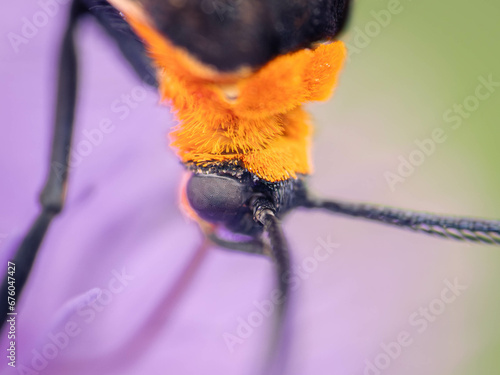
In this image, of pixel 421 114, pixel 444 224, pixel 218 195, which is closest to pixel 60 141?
pixel 218 195

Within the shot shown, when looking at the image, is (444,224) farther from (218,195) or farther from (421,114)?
(421,114)

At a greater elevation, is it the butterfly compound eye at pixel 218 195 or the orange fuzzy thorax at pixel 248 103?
the orange fuzzy thorax at pixel 248 103

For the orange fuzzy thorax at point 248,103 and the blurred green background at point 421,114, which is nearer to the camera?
the orange fuzzy thorax at point 248,103

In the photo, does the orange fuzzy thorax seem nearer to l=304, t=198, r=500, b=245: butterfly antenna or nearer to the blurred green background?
l=304, t=198, r=500, b=245: butterfly antenna

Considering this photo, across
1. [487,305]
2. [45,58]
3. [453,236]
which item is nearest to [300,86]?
[453,236]

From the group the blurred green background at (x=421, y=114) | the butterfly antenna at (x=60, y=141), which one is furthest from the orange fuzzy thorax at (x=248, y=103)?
the blurred green background at (x=421, y=114)

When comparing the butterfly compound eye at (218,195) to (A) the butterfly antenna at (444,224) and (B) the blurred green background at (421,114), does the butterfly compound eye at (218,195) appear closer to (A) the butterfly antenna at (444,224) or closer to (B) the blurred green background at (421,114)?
(A) the butterfly antenna at (444,224)

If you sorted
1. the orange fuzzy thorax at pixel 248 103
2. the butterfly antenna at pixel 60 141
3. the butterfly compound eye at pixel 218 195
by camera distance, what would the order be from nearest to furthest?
1. the orange fuzzy thorax at pixel 248 103
2. the butterfly compound eye at pixel 218 195
3. the butterfly antenna at pixel 60 141
